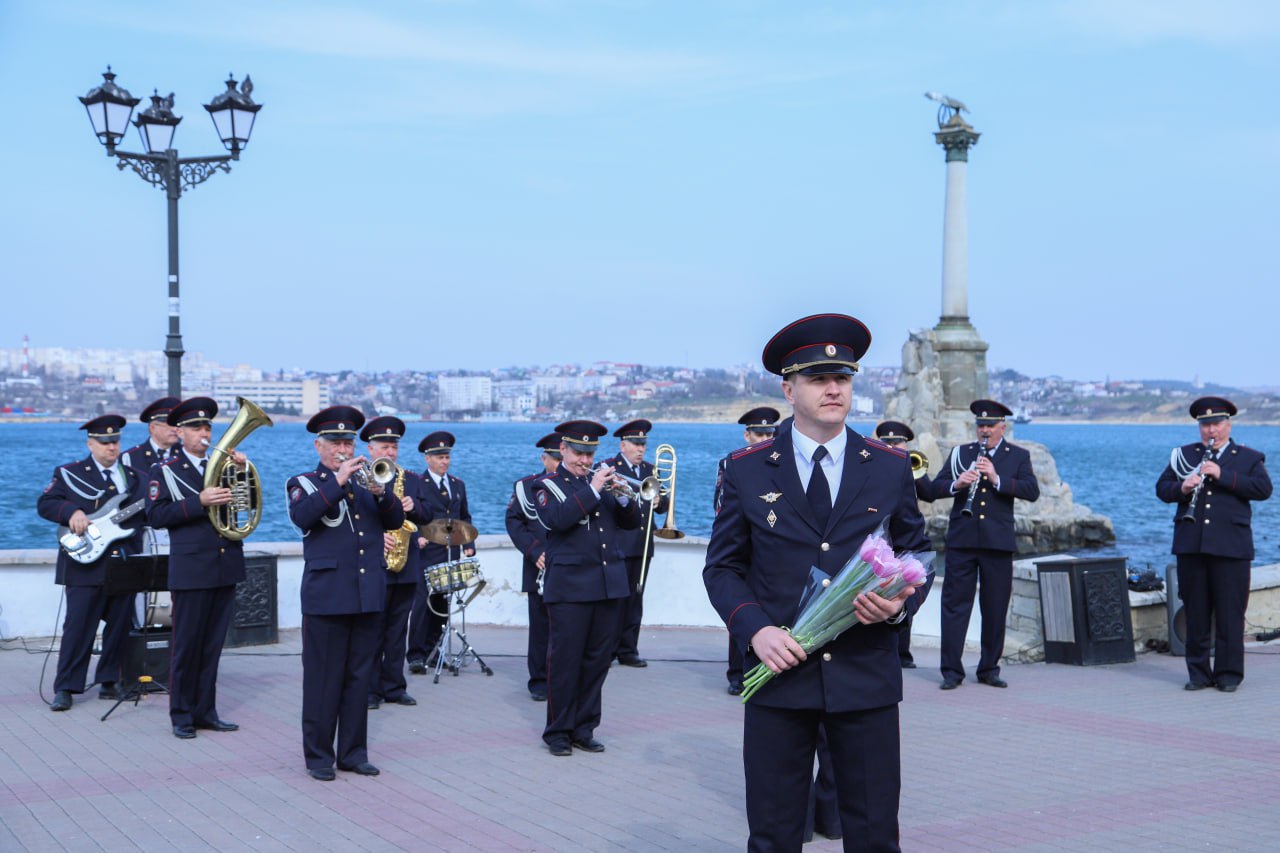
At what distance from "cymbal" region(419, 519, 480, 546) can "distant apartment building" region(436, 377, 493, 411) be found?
432 feet

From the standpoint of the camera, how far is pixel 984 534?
1170 centimetres

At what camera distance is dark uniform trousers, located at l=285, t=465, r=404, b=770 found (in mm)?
8422

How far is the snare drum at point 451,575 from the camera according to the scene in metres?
11.8

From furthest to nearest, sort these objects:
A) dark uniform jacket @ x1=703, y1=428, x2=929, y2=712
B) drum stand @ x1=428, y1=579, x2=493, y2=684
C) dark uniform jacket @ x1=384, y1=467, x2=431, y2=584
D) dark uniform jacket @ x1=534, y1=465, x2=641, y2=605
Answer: drum stand @ x1=428, y1=579, x2=493, y2=684 < dark uniform jacket @ x1=384, y1=467, x2=431, y2=584 < dark uniform jacket @ x1=534, y1=465, x2=641, y2=605 < dark uniform jacket @ x1=703, y1=428, x2=929, y2=712

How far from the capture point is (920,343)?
43.1 metres

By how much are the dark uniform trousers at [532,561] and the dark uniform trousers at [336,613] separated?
2.78 meters

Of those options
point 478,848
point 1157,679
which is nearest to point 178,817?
point 478,848

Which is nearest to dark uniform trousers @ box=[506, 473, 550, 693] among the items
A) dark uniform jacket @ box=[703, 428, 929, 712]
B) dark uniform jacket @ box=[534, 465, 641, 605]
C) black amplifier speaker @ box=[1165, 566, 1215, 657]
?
dark uniform jacket @ box=[534, 465, 641, 605]

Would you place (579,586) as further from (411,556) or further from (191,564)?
(191,564)

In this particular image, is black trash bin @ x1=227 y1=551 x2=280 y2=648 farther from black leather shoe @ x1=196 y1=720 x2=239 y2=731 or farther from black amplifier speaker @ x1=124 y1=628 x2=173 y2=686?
black leather shoe @ x1=196 y1=720 x2=239 y2=731

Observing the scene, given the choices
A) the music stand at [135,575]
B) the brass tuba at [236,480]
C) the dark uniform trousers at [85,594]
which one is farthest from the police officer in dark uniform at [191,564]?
the dark uniform trousers at [85,594]

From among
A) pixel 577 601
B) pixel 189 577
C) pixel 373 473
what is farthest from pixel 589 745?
pixel 189 577

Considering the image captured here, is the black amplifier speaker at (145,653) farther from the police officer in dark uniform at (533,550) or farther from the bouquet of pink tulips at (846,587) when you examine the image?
the bouquet of pink tulips at (846,587)

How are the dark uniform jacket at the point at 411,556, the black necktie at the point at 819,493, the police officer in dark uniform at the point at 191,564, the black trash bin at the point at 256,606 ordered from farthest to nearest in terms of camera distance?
the black trash bin at the point at 256,606
the dark uniform jacket at the point at 411,556
the police officer in dark uniform at the point at 191,564
the black necktie at the point at 819,493
